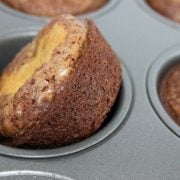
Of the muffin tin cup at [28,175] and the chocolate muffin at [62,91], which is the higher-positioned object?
the chocolate muffin at [62,91]

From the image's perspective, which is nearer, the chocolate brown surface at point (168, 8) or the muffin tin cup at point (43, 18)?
the muffin tin cup at point (43, 18)

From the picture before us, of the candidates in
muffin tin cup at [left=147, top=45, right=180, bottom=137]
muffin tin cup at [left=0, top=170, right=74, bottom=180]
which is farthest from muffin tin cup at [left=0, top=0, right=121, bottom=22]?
muffin tin cup at [left=0, top=170, right=74, bottom=180]

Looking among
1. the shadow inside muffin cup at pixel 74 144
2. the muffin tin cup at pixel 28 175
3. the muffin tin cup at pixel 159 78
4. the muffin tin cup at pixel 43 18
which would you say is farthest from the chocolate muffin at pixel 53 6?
the muffin tin cup at pixel 28 175

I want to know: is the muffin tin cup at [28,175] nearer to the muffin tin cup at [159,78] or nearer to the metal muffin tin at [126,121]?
the metal muffin tin at [126,121]

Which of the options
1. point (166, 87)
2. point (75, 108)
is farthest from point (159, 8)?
point (75, 108)

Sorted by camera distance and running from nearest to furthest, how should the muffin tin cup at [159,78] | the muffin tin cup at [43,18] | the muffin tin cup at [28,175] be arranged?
the muffin tin cup at [28,175] < the muffin tin cup at [159,78] < the muffin tin cup at [43,18]

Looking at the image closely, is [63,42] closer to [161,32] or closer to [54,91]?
[54,91]
